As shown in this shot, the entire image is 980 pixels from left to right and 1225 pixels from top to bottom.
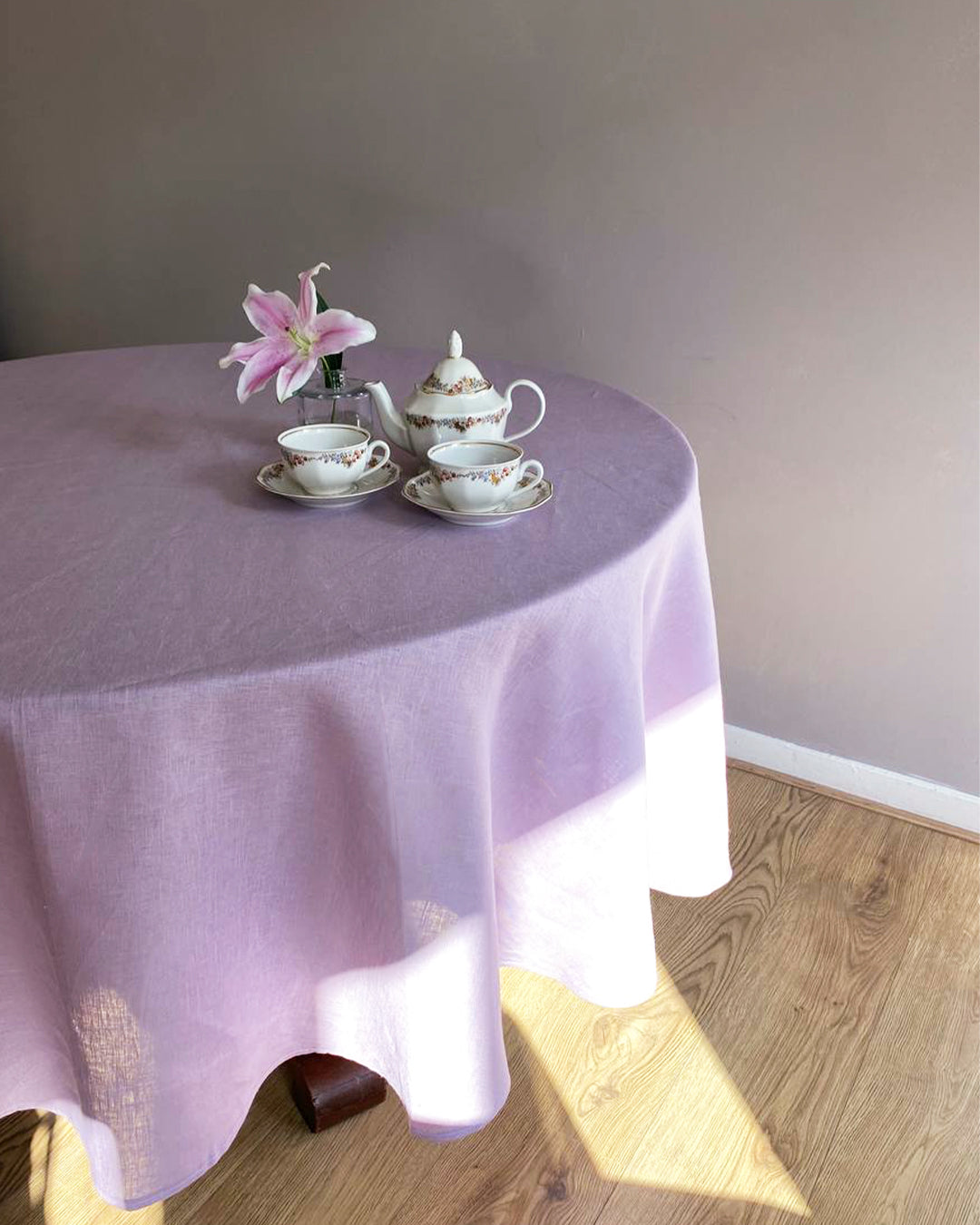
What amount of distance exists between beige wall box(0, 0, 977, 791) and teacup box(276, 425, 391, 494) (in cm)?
86

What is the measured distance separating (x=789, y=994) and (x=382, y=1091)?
580mm

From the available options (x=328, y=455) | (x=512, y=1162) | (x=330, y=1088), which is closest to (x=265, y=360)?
(x=328, y=455)

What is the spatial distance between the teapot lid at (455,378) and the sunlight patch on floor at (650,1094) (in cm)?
84

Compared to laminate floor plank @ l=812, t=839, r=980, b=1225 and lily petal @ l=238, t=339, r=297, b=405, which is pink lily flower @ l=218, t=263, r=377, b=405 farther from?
laminate floor plank @ l=812, t=839, r=980, b=1225

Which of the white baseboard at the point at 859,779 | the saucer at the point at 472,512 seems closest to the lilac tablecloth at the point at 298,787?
the saucer at the point at 472,512

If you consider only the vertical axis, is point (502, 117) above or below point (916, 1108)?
above

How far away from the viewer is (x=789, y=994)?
60.1 inches

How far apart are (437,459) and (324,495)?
12 cm

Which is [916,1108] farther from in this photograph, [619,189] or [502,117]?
[502,117]

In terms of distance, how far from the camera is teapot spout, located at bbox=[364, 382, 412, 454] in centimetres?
125

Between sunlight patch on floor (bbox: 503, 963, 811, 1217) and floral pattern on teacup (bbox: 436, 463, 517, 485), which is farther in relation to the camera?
sunlight patch on floor (bbox: 503, 963, 811, 1217)

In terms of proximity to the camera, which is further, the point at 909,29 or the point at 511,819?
the point at 909,29

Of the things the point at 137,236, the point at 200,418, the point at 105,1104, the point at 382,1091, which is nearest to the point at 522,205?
the point at 200,418

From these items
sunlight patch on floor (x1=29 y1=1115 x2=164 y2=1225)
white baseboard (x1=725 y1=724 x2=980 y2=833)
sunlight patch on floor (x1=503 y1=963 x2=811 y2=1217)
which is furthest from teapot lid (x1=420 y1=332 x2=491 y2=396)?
white baseboard (x1=725 y1=724 x2=980 y2=833)
